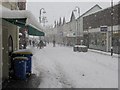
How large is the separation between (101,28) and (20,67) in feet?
82.0

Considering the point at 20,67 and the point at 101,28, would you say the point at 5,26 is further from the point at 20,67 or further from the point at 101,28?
the point at 101,28

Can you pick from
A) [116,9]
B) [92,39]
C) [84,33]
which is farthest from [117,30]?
[84,33]

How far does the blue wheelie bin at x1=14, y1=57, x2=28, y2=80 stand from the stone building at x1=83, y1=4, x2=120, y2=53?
2448 cm

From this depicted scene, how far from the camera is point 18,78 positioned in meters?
13.3

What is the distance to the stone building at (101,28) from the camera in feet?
131

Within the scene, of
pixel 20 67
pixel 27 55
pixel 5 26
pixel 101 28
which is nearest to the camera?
pixel 20 67

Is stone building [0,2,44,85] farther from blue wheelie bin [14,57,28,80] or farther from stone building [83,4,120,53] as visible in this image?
stone building [83,4,120,53]

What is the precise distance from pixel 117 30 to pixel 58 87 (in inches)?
1158

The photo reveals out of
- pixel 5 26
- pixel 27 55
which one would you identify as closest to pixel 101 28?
pixel 27 55

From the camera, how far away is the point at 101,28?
121ft

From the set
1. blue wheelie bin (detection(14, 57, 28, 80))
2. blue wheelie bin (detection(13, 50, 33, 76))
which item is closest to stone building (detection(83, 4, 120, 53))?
blue wheelie bin (detection(13, 50, 33, 76))

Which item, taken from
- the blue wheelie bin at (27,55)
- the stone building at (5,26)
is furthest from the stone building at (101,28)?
the stone building at (5,26)

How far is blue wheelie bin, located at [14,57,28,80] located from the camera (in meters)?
13.0

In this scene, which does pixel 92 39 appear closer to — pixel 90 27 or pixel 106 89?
pixel 90 27
